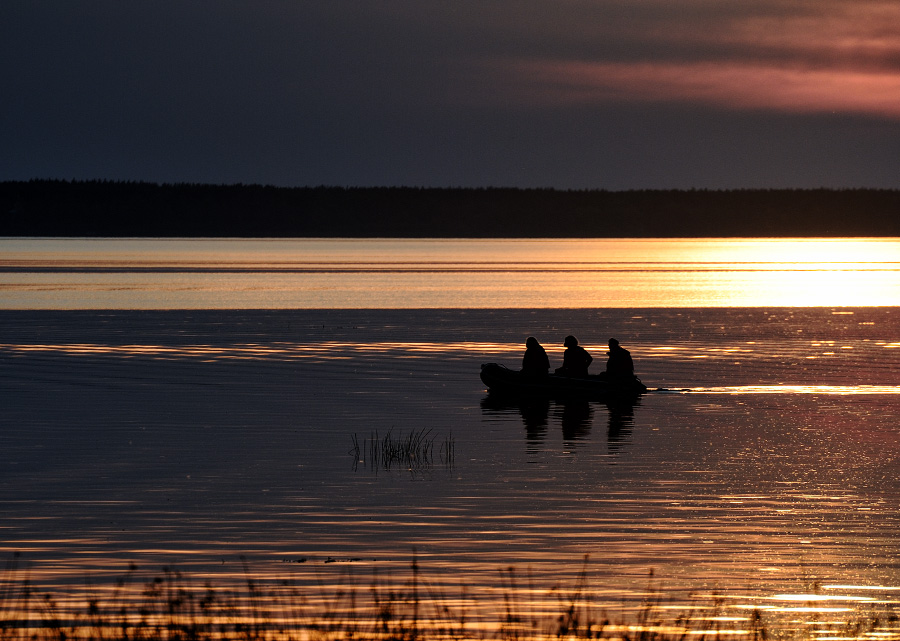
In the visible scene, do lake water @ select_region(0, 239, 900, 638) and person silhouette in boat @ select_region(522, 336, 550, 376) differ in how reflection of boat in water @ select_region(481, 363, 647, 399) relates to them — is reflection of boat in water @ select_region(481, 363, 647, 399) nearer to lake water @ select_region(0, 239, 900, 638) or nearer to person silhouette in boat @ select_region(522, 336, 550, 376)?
person silhouette in boat @ select_region(522, 336, 550, 376)

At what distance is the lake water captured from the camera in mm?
15914

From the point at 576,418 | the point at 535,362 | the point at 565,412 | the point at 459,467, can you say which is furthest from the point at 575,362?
the point at 459,467

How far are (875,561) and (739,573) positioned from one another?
183 centimetres

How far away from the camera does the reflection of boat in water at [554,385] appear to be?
3334 cm

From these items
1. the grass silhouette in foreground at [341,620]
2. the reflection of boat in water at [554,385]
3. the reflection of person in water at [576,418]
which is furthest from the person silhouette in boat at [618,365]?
the grass silhouette in foreground at [341,620]

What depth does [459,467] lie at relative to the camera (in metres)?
23.7

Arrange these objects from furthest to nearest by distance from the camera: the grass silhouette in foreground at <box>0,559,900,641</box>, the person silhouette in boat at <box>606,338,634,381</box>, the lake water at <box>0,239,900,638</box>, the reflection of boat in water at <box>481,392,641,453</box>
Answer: the person silhouette in boat at <box>606,338,634,381</box> → the reflection of boat in water at <box>481,392,641,453</box> → the lake water at <box>0,239,900,638</box> → the grass silhouette in foreground at <box>0,559,900,641</box>

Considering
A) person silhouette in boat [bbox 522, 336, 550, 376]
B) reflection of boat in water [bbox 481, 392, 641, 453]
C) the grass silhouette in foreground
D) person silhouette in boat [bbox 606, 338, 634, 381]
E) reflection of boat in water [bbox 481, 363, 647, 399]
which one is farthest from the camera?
reflection of boat in water [bbox 481, 363, 647, 399]

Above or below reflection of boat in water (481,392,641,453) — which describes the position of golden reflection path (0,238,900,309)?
above

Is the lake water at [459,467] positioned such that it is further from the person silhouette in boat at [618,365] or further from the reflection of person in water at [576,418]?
the person silhouette in boat at [618,365]

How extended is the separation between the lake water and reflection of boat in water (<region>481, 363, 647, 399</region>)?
51cm

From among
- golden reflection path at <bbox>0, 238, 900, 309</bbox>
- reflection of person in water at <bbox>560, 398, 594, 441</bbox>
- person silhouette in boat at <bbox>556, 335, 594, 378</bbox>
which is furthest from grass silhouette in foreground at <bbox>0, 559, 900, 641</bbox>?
golden reflection path at <bbox>0, 238, 900, 309</bbox>

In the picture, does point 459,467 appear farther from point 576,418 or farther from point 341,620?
point 341,620

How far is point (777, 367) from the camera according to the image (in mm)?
43250
